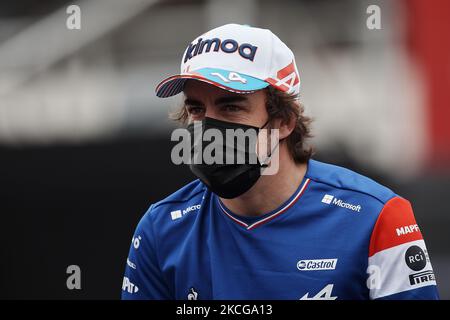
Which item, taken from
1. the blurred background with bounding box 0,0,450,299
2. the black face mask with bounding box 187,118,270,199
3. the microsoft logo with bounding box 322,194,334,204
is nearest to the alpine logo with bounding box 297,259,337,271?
the microsoft logo with bounding box 322,194,334,204

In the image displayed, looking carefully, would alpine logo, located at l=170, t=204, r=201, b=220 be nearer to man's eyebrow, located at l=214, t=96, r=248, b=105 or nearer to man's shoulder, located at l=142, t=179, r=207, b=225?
man's shoulder, located at l=142, t=179, r=207, b=225

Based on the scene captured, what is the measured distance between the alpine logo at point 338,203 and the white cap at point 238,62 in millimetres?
Answer: 486

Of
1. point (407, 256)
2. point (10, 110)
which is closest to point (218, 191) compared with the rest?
point (407, 256)

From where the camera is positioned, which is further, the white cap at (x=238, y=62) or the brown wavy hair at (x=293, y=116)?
the brown wavy hair at (x=293, y=116)

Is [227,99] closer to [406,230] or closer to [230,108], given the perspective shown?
[230,108]

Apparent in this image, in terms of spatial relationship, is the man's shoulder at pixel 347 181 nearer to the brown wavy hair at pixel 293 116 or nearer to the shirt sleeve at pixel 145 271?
the brown wavy hair at pixel 293 116

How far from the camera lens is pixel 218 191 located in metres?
3.25

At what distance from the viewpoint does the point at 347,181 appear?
3338 mm

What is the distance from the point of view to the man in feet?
10.1

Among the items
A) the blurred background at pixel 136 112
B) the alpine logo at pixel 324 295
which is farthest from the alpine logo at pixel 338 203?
the blurred background at pixel 136 112

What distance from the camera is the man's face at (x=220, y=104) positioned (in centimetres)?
323

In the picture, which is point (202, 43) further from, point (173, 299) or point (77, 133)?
point (77, 133)

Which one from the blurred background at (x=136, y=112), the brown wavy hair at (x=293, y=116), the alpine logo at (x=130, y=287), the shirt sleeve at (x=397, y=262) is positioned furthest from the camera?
the blurred background at (x=136, y=112)

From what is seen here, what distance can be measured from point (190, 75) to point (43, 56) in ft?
20.6
